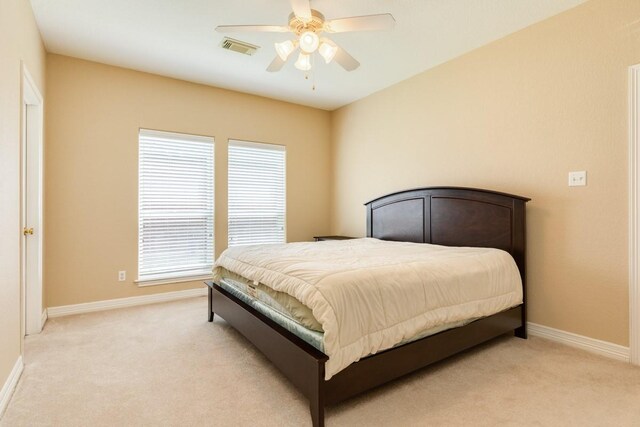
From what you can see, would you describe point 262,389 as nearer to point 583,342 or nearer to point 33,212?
point 583,342

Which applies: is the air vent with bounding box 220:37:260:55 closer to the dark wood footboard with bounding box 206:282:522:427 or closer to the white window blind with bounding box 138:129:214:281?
the white window blind with bounding box 138:129:214:281

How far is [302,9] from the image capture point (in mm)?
2145

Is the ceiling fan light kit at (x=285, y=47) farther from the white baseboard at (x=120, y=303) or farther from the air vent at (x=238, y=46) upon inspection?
the white baseboard at (x=120, y=303)

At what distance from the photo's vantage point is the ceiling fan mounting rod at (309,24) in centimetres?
238

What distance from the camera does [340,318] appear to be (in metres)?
1.70

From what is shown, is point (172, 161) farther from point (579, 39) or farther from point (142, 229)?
point (579, 39)

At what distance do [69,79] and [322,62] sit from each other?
8.89 ft

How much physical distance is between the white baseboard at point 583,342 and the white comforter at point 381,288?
0.42 meters

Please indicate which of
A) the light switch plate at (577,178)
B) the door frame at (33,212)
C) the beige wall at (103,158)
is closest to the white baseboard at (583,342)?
the light switch plate at (577,178)

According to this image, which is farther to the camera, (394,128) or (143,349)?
(394,128)

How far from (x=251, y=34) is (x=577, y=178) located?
121 inches

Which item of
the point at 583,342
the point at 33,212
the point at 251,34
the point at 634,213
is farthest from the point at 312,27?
the point at 583,342

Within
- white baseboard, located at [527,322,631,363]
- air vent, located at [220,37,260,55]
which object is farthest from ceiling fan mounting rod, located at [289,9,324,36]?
white baseboard, located at [527,322,631,363]

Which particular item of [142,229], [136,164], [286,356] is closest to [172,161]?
[136,164]
